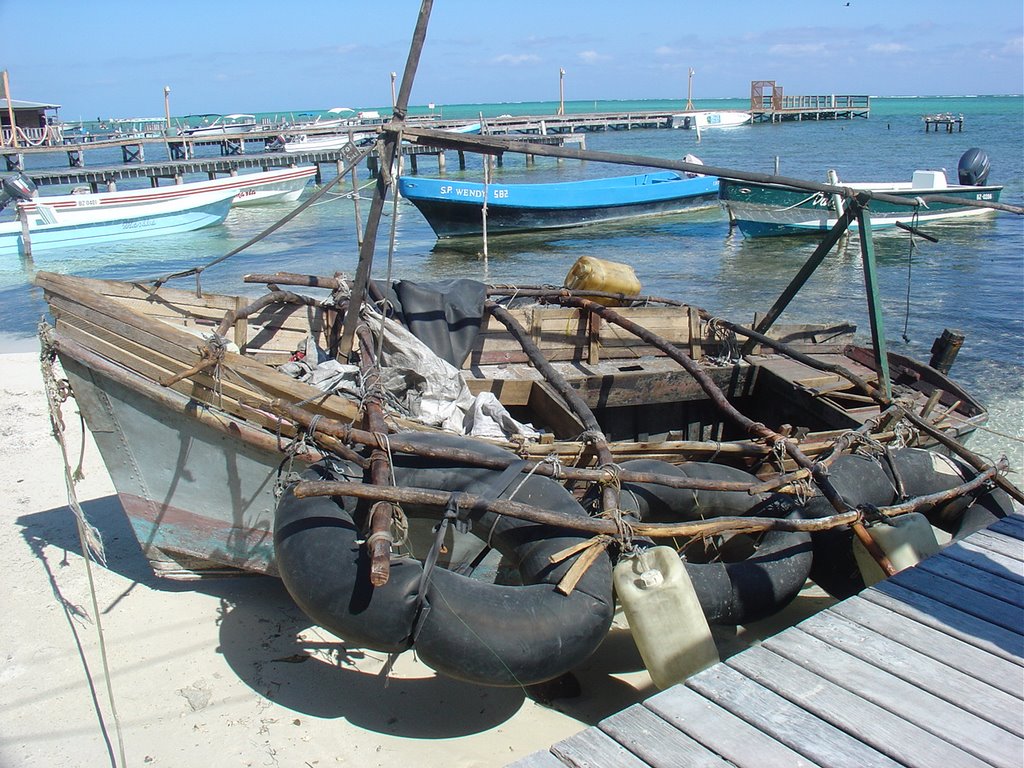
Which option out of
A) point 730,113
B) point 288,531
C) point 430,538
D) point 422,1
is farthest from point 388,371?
point 730,113

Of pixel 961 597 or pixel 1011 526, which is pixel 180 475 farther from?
pixel 1011 526

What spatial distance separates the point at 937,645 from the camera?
3590 millimetres

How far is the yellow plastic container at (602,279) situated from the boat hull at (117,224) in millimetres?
20080

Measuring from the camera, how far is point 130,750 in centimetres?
414

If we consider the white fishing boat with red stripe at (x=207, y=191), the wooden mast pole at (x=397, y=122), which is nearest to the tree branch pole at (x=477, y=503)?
the wooden mast pole at (x=397, y=122)

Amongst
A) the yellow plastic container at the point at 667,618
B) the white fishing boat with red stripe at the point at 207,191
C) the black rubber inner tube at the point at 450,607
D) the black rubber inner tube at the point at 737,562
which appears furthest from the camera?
the white fishing boat with red stripe at the point at 207,191

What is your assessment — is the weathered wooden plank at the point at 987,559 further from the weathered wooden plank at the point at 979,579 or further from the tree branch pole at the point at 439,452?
the tree branch pole at the point at 439,452

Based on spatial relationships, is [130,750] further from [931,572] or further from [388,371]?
[931,572]

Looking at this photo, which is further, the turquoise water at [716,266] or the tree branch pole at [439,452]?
the turquoise water at [716,266]

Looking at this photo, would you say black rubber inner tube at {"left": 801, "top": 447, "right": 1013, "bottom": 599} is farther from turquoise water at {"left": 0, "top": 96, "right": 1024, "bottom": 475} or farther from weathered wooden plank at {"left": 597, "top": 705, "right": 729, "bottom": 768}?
turquoise water at {"left": 0, "top": 96, "right": 1024, "bottom": 475}

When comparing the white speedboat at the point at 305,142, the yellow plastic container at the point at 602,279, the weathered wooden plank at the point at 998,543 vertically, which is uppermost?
the white speedboat at the point at 305,142

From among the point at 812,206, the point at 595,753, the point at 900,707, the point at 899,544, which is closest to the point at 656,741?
the point at 595,753

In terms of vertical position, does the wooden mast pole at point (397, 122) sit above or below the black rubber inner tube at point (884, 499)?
above

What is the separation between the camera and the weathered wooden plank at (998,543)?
4375 mm
